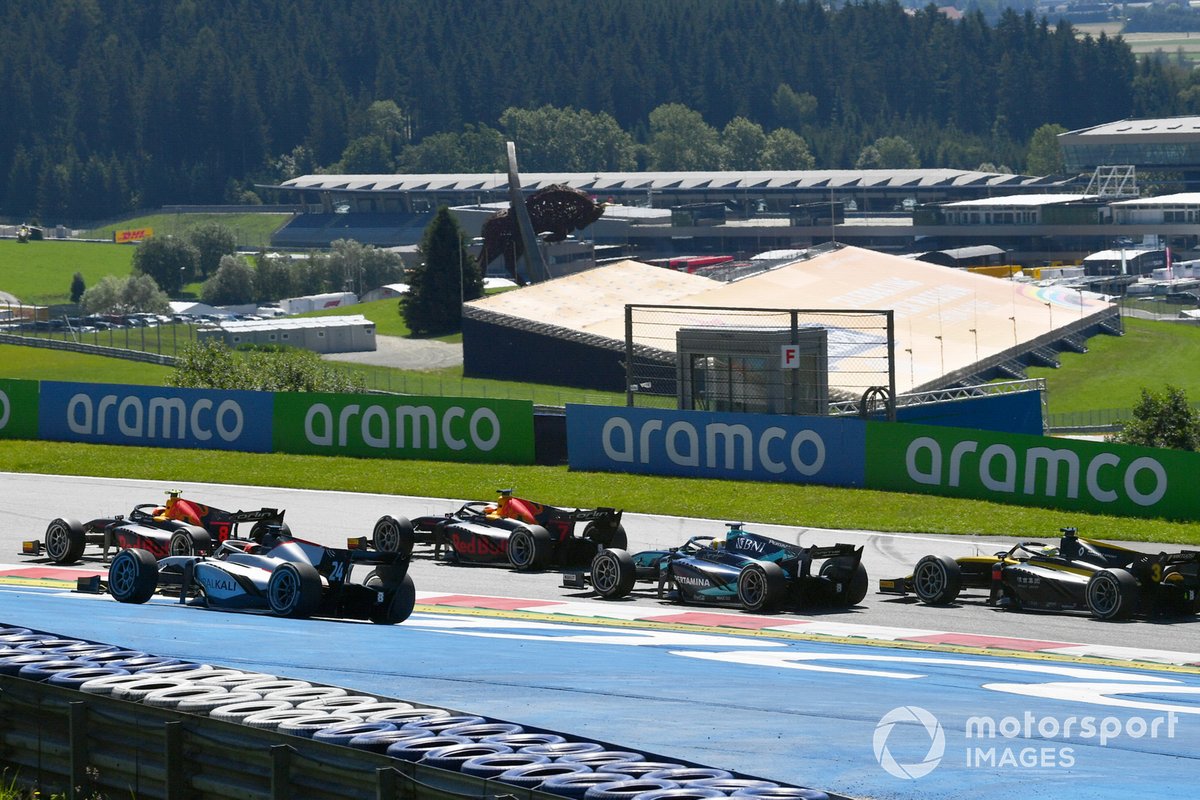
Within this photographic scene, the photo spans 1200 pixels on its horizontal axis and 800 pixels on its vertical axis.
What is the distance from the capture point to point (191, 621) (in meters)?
18.4

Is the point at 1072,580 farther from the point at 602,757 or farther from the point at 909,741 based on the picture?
the point at 602,757

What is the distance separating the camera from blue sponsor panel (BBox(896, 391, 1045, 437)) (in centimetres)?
4909

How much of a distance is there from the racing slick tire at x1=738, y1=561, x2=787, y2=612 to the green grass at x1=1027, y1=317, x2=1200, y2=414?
2128 inches

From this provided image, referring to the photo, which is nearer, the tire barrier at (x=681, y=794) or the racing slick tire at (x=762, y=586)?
the tire barrier at (x=681, y=794)

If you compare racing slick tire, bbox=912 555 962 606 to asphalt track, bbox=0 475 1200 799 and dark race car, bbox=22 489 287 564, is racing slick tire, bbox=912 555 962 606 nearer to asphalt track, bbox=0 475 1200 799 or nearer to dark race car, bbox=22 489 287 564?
asphalt track, bbox=0 475 1200 799

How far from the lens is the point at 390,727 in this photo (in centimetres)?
1134

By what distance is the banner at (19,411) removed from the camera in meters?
45.2

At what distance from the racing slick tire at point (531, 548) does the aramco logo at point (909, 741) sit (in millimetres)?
12450

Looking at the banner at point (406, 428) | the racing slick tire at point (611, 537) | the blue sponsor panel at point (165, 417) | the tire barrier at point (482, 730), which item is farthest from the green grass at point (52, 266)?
the tire barrier at point (482, 730)

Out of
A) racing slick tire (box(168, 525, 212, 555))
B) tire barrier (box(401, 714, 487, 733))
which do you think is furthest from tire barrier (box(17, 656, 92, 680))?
racing slick tire (box(168, 525, 212, 555))

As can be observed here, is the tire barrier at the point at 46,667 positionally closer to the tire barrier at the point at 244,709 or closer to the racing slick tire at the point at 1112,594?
the tire barrier at the point at 244,709

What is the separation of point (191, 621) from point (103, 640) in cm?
181

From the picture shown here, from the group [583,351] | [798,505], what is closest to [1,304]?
[583,351]

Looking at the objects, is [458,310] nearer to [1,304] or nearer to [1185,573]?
[1,304]
